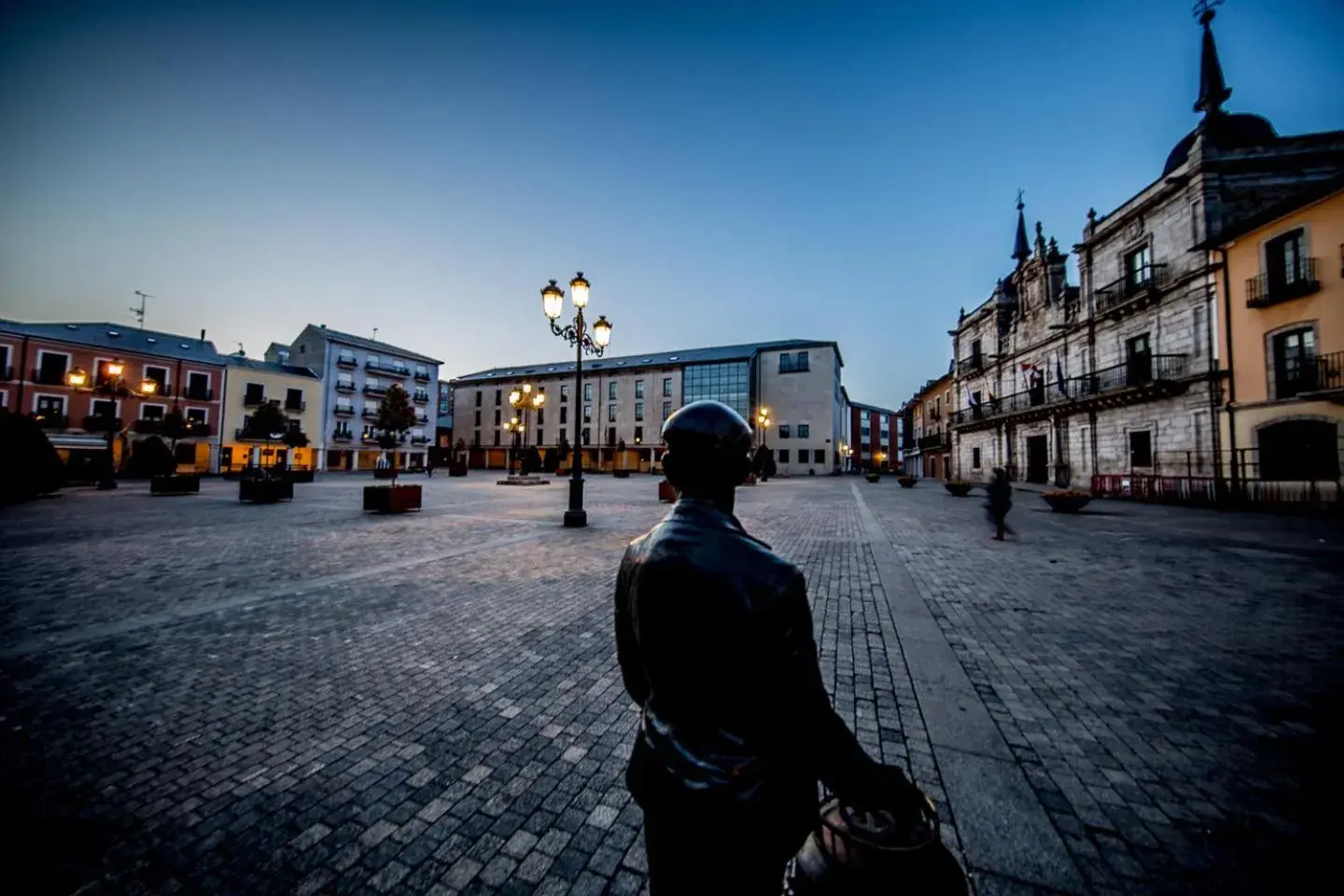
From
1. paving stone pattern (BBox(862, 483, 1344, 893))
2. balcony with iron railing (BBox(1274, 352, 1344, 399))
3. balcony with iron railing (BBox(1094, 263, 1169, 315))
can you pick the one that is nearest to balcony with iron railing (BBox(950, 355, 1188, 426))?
balcony with iron railing (BBox(1094, 263, 1169, 315))

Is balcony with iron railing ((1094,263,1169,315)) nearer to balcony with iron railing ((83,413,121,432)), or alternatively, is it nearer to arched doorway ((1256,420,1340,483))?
arched doorway ((1256,420,1340,483))

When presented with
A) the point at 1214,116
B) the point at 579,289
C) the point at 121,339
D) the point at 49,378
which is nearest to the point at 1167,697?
the point at 579,289

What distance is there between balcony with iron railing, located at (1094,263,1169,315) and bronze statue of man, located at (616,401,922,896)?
26429 millimetres

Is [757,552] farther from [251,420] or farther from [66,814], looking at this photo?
[251,420]

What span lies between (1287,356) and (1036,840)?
22.0 m

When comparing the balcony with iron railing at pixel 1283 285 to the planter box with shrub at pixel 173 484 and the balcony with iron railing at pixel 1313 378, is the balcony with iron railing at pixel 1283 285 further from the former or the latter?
the planter box with shrub at pixel 173 484

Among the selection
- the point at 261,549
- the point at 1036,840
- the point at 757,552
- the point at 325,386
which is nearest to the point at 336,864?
the point at 757,552

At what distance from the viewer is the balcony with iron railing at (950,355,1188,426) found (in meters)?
18.3

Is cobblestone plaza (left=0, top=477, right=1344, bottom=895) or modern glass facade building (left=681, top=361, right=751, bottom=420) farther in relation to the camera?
modern glass facade building (left=681, top=361, right=751, bottom=420)

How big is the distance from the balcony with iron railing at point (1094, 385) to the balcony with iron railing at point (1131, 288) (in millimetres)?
2410

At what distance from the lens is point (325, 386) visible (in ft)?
143

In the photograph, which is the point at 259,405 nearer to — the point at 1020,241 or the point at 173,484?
the point at 173,484

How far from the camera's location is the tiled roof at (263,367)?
125ft

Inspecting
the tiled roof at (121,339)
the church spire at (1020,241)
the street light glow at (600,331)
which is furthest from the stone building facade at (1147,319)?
the tiled roof at (121,339)
